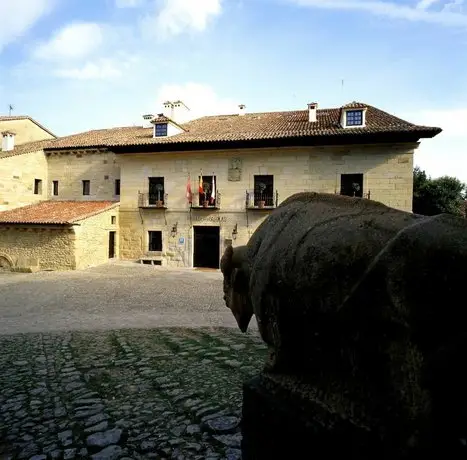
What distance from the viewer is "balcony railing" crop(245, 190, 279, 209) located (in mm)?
18375

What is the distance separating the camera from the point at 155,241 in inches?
782

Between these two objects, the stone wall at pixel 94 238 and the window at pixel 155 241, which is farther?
the window at pixel 155 241

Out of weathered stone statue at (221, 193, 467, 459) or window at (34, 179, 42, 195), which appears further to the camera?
window at (34, 179, 42, 195)

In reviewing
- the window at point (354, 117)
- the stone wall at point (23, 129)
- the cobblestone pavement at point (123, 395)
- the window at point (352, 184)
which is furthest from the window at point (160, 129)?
the cobblestone pavement at point (123, 395)

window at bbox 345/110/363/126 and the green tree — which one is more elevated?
window at bbox 345/110/363/126

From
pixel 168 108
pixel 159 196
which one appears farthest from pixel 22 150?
pixel 159 196

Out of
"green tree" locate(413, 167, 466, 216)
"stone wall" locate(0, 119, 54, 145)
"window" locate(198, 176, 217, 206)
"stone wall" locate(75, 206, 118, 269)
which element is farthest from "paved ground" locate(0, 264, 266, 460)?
"green tree" locate(413, 167, 466, 216)

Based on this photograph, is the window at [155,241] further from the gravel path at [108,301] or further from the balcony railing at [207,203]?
the gravel path at [108,301]

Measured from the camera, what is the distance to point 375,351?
1.48m

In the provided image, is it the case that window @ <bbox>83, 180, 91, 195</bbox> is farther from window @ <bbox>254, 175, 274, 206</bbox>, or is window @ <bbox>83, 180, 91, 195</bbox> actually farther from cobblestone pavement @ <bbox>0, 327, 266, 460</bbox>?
cobblestone pavement @ <bbox>0, 327, 266, 460</bbox>

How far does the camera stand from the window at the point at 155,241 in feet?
64.8

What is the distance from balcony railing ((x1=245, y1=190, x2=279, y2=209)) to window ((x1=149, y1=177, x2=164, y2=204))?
4933 millimetres

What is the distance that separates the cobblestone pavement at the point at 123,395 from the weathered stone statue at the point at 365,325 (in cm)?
122

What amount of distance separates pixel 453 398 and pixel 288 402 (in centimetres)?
98
